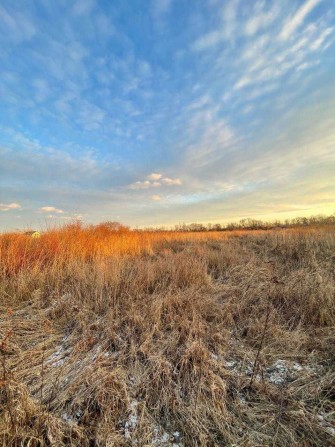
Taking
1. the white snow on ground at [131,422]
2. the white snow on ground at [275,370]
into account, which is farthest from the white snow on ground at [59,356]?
the white snow on ground at [275,370]

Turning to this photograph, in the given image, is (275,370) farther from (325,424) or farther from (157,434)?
(157,434)

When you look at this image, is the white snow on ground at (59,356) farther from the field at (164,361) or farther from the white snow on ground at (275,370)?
the white snow on ground at (275,370)

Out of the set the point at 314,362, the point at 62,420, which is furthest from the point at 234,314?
the point at 62,420

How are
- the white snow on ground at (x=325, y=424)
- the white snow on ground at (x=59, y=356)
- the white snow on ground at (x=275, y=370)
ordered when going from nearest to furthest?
1. the white snow on ground at (x=325, y=424)
2. the white snow on ground at (x=275, y=370)
3. the white snow on ground at (x=59, y=356)

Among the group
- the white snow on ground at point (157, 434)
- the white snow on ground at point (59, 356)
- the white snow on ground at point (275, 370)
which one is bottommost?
the white snow on ground at point (157, 434)

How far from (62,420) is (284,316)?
2900 millimetres

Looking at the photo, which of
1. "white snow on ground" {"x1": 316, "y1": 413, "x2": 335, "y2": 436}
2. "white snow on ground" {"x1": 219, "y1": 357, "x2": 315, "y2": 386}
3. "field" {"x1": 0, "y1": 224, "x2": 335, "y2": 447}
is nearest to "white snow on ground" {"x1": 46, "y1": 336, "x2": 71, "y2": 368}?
"field" {"x1": 0, "y1": 224, "x2": 335, "y2": 447}

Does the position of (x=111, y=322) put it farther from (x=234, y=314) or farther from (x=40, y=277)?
(x=40, y=277)

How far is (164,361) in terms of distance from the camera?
2.24 metres

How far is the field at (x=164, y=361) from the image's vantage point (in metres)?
1.69

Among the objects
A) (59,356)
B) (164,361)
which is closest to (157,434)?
(164,361)

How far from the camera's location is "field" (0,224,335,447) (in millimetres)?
1687

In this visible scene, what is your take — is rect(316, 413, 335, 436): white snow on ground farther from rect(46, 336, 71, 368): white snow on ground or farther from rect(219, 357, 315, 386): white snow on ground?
rect(46, 336, 71, 368): white snow on ground

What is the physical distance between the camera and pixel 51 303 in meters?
3.75
